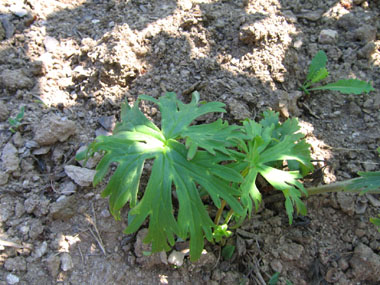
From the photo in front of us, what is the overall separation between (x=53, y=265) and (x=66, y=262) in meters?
0.08

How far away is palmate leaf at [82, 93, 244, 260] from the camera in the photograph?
1795 mm

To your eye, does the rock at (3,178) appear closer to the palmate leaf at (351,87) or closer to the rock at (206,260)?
the rock at (206,260)

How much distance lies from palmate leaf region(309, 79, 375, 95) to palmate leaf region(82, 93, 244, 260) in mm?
1561

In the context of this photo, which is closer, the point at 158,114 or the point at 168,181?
the point at 168,181

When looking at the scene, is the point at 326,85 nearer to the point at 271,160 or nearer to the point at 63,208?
the point at 271,160

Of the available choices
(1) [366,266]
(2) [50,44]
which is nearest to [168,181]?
(1) [366,266]

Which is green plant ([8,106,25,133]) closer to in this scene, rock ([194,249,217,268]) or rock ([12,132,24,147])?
rock ([12,132,24,147])

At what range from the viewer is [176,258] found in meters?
2.21

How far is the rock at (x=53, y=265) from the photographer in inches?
81.3

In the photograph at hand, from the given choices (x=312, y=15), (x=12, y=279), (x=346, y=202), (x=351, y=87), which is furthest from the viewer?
(x=312, y=15)

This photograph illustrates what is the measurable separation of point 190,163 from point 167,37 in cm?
168

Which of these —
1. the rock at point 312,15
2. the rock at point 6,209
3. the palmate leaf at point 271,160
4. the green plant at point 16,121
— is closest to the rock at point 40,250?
the rock at point 6,209

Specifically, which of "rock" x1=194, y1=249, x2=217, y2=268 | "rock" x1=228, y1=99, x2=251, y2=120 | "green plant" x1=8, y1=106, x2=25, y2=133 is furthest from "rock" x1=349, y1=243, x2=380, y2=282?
"green plant" x1=8, y1=106, x2=25, y2=133

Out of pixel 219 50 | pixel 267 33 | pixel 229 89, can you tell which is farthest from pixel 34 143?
pixel 267 33
